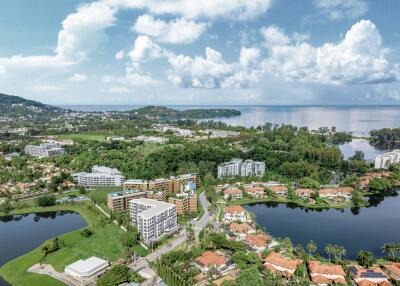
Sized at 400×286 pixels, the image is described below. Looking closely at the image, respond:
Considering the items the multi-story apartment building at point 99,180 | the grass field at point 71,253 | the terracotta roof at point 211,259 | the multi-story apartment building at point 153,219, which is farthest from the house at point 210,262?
the multi-story apartment building at point 99,180

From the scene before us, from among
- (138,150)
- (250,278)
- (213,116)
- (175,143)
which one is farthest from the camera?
(213,116)

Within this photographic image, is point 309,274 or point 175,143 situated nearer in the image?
point 309,274

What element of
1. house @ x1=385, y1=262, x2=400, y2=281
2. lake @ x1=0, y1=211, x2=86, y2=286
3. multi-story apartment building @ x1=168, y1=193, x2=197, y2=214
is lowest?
lake @ x1=0, y1=211, x2=86, y2=286

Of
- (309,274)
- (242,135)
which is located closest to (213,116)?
(242,135)

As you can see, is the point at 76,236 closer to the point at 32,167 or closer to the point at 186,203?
the point at 186,203

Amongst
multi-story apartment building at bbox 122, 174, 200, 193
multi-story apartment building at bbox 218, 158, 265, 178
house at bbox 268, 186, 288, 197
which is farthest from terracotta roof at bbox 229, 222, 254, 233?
multi-story apartment building at bbox 218, 158, 265, 178

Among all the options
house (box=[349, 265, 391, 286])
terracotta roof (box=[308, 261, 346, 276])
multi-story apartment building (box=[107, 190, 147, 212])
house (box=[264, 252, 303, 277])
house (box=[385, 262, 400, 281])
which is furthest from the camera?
multi-story apartment building (box=[107, 190, 147, 212])

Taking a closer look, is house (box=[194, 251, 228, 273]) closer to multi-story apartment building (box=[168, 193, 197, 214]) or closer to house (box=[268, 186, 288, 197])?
multi-story apartment building (box=[168, 193, 197, 214])
